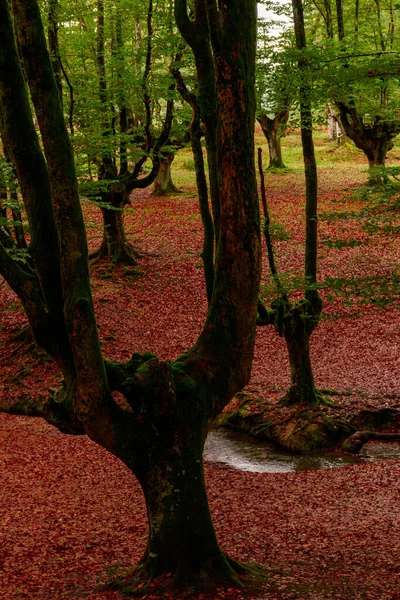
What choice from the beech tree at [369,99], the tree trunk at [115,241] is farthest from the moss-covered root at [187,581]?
the tree trunk at [115,241]

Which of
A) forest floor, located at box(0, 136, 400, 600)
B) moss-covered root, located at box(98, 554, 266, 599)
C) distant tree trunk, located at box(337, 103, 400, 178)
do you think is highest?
distant tree trunk, located at box(337, 103, 400, 178)

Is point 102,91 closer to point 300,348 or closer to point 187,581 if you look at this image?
point 300,348

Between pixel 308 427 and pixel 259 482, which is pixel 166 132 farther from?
pixel 259 482

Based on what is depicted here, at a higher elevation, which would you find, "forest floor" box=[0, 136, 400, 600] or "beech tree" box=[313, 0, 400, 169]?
"beech tree" box=[313, 0, 400, 169]

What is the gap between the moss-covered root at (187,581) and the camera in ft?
17.4

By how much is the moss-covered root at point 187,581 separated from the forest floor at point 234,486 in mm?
146

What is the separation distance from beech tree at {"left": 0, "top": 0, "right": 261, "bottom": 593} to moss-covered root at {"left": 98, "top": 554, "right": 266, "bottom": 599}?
1 cm

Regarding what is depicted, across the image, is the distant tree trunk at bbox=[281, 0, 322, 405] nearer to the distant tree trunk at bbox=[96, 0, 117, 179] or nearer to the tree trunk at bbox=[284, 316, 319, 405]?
the tree trunk at bbox=[284, 316, 319, 405]

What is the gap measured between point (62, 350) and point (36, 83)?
7.37ft

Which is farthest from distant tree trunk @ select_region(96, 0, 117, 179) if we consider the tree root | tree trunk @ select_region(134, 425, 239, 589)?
tree trunk @ select_region(134, 425, 239, 589)

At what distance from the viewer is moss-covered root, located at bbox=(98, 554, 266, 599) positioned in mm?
5305

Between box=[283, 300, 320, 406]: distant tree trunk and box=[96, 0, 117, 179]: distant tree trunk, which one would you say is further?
box=[96, 0, 117, 179]: distant tree trunk

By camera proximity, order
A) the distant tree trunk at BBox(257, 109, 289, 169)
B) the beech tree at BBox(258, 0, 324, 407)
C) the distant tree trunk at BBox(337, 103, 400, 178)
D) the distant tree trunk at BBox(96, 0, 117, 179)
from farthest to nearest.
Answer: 1. the distant tree trunk at BBox(257, 109, 289, 169)
2. the distant tree trunk at BBox(337, 103, 400, 178)
3. the distant tree trunk at BBox(96, 0, 117, 179)
4. the beech tree at BBox(258, 0, 324, 407)

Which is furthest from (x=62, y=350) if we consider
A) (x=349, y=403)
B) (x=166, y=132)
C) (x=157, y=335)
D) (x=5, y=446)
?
(x=166, y=132)
